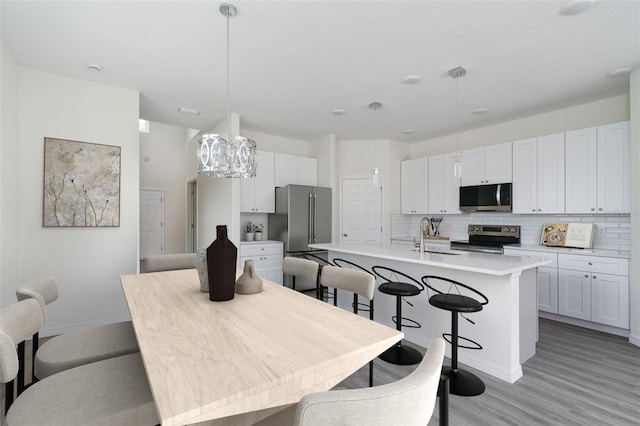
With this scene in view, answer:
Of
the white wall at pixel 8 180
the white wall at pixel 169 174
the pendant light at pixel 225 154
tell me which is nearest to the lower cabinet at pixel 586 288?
the pendant light at pixel 225 154

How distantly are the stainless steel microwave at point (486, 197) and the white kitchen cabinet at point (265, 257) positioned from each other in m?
3.07

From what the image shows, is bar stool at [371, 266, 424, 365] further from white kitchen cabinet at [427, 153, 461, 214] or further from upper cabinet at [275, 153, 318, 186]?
upper cabinet at [275, 153, 318, 186]

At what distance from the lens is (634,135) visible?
3164 mm

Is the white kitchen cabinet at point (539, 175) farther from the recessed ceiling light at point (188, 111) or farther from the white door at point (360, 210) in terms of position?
the recessed ceiling light at point (188, 111)

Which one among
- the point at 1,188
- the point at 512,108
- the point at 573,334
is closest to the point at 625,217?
the point at 573,334

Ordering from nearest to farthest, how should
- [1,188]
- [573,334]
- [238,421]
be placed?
[238,421], [1,188], [573,334]

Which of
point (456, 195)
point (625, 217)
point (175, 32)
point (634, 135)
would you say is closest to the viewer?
point (175, 32)

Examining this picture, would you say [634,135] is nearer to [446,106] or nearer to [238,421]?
[446,106]

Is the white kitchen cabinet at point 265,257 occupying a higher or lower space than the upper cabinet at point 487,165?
lower

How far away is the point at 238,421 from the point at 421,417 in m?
0.81

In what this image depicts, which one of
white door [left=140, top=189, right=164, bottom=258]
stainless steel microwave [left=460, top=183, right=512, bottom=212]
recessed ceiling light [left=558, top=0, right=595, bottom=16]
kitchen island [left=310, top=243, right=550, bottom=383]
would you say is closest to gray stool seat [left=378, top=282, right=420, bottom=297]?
kitchen island [left=310, top=243, right=550, bottom=383]

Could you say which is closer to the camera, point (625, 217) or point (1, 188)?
point (1, 188)

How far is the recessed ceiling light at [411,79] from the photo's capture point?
3269 mm

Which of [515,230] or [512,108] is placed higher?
[512,108]
